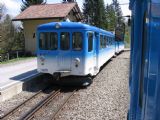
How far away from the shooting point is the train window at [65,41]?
11.8m

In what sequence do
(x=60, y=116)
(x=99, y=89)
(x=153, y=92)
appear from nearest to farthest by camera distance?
1. (x=153, y=92)
2. (x=60, y=116)
3. (x=99, y=89)

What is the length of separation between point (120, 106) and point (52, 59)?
12.9 feet

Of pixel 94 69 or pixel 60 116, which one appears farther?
pixel 94 69

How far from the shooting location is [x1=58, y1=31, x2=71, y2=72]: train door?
11.7 meters

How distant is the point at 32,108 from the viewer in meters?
8.49

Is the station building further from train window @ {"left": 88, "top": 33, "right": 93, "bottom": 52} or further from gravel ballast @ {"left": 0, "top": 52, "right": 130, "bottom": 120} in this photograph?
gravel ballast @ {"left": 0, "top": 52, "right": 130, "bottom": 120}

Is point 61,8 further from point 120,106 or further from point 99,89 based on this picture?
point 120,106

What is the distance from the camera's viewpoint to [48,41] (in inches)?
476

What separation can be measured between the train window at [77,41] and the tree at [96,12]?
156 ft

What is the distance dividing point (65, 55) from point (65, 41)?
596mm

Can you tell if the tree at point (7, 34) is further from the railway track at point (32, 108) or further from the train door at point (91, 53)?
the railway track at point (32, 108)

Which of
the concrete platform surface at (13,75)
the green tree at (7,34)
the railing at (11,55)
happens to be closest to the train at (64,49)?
the concrete platform surface at (13,75)

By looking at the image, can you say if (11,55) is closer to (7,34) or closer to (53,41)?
(53,41)

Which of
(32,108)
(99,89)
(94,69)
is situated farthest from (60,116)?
(94,69)
